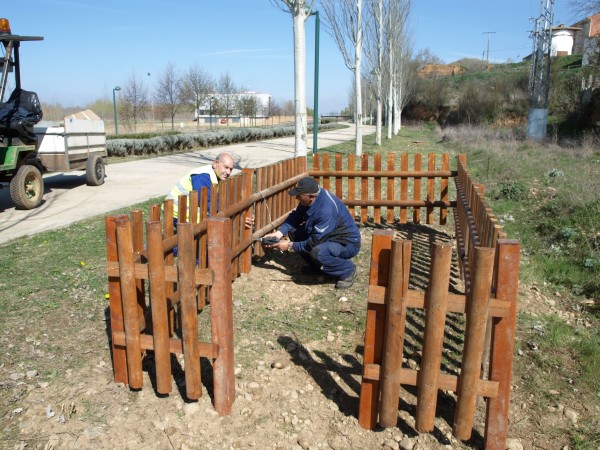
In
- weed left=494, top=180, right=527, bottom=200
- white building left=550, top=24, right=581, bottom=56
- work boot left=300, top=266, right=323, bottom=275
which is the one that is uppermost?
white building left=550, top=24, right=581, bottom=56

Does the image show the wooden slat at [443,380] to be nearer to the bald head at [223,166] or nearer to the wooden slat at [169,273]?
the wooden slat at [169,273]

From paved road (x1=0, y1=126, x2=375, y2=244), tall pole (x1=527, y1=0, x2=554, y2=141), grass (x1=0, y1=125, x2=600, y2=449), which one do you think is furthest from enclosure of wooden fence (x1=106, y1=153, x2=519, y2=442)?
tall pole (x1=527, y1=0, x2=554, y2=141)

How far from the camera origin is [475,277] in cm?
247

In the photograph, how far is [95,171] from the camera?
37.2 feet

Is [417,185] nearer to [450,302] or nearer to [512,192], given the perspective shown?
[512,192]

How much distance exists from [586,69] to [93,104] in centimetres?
5210

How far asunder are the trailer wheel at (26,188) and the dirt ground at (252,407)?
528cm

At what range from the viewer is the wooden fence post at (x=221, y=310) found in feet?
9.16

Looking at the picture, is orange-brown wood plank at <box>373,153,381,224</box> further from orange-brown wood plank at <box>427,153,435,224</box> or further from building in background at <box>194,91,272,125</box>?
building in background at <box>194,91,272,125</box>

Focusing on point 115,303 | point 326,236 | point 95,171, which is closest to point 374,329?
point 115,303

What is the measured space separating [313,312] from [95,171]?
8439 millimetres

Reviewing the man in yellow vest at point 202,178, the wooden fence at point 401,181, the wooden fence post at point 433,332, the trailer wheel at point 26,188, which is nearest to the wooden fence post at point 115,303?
the wooden fence post at point 433,332

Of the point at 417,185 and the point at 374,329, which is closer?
the point at 374,329

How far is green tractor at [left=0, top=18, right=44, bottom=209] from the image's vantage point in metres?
8.41
